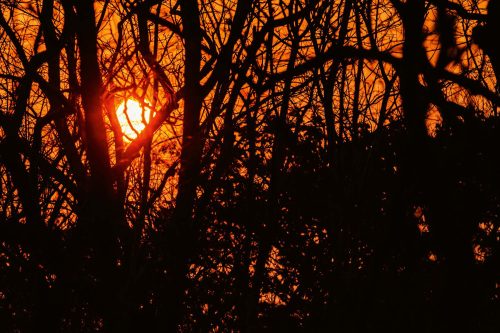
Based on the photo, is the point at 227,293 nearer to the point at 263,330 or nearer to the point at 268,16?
the point at 263,330

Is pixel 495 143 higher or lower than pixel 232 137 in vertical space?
lower

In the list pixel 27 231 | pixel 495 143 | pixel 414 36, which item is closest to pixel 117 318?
pixel 27 231

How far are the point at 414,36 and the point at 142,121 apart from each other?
13.8ft

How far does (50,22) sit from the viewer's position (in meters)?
7.36

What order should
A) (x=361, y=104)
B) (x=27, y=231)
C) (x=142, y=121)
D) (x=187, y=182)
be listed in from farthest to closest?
(x=361, y=104) < (x=142, y=121) < (x=187, y=182) < (x=27, y=231)

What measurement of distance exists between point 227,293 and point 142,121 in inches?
218

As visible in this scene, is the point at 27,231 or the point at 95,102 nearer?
the point at 27,231

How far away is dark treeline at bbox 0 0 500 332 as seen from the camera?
2.88 metres

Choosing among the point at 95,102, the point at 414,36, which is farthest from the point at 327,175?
the point at 414,36

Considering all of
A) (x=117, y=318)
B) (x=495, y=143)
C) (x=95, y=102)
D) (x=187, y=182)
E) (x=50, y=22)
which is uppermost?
(x=50, y=22)

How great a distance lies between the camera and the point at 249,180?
8.21 meters

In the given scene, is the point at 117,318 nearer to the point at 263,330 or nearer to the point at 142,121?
the point at 142,121

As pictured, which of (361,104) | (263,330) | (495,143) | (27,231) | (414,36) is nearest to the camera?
(414,36)

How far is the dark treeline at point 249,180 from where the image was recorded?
288 cm
